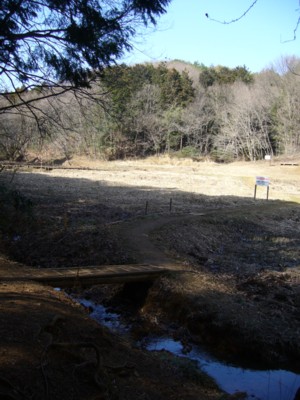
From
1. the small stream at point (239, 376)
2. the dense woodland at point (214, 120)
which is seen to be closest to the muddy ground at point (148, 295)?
the small stream at point (239, 376)

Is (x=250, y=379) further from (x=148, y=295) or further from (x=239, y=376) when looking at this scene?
(x=148, y=295)

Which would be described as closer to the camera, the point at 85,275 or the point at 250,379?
the point at 250,379

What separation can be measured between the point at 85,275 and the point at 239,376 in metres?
3.35

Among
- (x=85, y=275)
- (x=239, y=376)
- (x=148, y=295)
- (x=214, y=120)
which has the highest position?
(x=214, y=120)

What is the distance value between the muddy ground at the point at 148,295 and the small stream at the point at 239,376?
25 cm

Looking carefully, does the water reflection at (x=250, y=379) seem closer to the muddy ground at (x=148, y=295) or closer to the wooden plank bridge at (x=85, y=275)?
the muddy ground at (x=148, y=295)

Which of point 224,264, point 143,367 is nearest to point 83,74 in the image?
point 143,367

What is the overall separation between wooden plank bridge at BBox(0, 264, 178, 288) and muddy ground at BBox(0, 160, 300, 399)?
0.29m

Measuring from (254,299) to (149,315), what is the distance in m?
1.98

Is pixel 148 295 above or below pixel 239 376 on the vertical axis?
above

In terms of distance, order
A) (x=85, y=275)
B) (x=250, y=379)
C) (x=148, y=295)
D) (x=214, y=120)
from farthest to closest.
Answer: (x=214, y=120) < (x=148, y=295) < (x=85, y=275) < (x=250, y=379)

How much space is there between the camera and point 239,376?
19.5ft

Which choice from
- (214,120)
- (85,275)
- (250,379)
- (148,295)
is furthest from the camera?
(214,120)

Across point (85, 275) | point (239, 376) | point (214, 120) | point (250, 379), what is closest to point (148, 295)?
point (85, 275)
